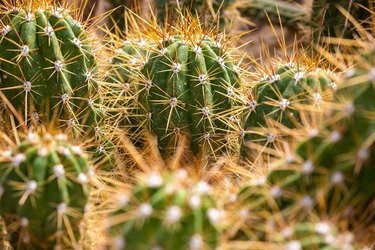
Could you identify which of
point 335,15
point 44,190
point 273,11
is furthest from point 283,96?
point 273,11

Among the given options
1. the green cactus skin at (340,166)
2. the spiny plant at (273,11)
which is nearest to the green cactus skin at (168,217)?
the green cactus skin at (340,166)

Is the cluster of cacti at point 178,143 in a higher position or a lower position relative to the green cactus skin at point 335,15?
higher

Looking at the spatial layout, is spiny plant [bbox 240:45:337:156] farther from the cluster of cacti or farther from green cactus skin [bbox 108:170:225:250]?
green cactus skin [bbox 108:170:225:250]

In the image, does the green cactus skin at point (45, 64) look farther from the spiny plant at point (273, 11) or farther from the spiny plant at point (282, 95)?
the spiny plant at point (273, 11)

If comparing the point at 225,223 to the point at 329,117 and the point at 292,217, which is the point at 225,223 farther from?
the point at 329,117

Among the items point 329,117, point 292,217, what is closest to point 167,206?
point 292,217

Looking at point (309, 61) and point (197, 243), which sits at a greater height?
point (197, 243)

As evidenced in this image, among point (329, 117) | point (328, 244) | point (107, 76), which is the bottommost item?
point (107, 76)
